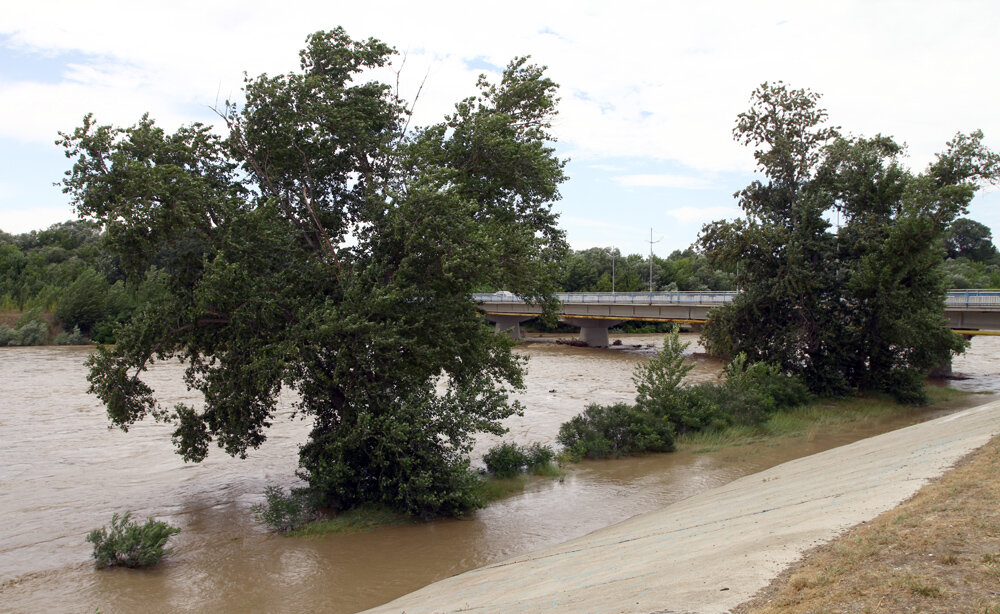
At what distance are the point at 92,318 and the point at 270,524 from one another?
63.1 meters

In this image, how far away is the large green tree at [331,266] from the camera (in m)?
14.6

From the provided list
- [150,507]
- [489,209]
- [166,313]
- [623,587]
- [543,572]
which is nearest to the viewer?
[623,587]

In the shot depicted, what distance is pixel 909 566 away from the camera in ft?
20.2

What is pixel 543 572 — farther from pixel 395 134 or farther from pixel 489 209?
pixel 395 134

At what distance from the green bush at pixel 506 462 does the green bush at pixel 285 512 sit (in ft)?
17.5

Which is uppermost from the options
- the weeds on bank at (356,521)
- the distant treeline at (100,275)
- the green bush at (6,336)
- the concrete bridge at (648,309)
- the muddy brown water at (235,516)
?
the distant treeline at (100,275)

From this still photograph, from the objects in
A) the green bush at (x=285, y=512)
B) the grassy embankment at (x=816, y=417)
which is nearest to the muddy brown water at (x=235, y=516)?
the green bush at (x=285, y=512)

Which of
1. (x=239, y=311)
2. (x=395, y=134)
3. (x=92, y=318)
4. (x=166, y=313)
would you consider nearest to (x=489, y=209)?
(x=395, y=134)

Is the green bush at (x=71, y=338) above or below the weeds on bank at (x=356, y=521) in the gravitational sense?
above

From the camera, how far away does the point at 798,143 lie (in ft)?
99.9

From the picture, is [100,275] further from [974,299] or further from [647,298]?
[974,299]

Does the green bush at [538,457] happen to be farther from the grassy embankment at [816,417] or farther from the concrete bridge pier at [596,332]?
the concrete bridge pier at [596,332]

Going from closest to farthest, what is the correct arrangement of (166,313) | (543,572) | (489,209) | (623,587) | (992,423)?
(623,587) < (543,572) < (992,423) < (166,313) < (489,209)

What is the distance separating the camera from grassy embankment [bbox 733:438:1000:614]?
5479 mm
